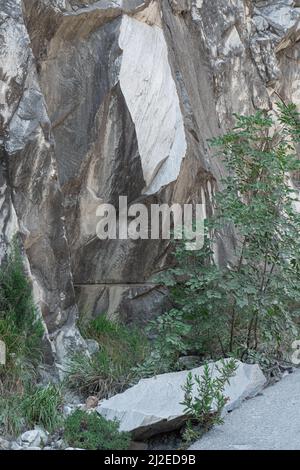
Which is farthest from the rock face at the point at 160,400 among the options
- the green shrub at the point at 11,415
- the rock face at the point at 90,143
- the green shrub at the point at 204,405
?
the rock face at the point at 90,143

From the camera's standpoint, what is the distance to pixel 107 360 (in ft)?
20.4

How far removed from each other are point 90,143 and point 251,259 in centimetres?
205

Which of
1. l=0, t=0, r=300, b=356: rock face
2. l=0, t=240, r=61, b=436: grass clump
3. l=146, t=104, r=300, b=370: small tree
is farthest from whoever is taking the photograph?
l=146, t=104, r=300, b=370: small tree

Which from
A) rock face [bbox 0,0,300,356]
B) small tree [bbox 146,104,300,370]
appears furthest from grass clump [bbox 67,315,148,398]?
small tree [bbox 146,104,300,370]

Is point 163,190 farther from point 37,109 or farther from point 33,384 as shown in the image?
point 33,384

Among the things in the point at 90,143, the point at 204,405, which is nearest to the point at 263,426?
the point at 204,405

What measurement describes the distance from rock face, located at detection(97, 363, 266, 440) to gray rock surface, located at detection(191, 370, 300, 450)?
12 centimetres

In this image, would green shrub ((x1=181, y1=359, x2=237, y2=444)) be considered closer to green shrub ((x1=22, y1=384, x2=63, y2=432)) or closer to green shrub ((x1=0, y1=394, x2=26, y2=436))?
green shrub ((x1=22, y1=384, x2=63, y2=432))

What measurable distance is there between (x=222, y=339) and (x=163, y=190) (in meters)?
1.87

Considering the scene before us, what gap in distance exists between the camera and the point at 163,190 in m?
7.87

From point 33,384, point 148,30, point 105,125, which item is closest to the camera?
point 33,384

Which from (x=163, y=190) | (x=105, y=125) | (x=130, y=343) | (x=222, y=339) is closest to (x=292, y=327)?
(x=222, y=339)

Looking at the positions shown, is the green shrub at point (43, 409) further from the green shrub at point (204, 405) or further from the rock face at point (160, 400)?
the green shrub at point (204, 405)

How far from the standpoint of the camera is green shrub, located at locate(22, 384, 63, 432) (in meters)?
4.98
